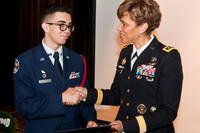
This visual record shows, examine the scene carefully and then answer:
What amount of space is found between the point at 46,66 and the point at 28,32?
4012 millimetres

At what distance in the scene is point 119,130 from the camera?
2170 mm

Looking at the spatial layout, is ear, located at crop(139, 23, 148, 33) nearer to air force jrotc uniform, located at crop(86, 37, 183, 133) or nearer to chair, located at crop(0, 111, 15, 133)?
air force jrotc uniform, located at crop(86, 37, 183, 133)

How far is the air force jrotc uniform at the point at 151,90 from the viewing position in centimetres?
215

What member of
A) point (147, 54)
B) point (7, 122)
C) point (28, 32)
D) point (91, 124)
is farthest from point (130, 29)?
point (28, 32)

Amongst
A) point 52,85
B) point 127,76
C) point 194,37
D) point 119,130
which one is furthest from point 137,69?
point 194,37

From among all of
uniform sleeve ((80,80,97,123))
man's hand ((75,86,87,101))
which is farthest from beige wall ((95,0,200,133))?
man's hand ((75,86,87,101))

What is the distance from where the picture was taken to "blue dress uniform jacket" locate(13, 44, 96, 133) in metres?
2.35

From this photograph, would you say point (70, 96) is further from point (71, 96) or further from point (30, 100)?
point (30, 100)

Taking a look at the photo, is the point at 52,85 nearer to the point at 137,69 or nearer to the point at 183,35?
the point at 137,69

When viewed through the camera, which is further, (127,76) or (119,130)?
(127,76)

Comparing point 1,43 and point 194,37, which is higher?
point 194,37

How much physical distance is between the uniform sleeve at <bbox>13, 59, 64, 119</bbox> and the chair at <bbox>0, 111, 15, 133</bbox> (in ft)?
0.68

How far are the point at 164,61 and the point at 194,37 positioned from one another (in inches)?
68.5

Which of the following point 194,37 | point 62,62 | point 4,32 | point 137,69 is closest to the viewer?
point 137,69
